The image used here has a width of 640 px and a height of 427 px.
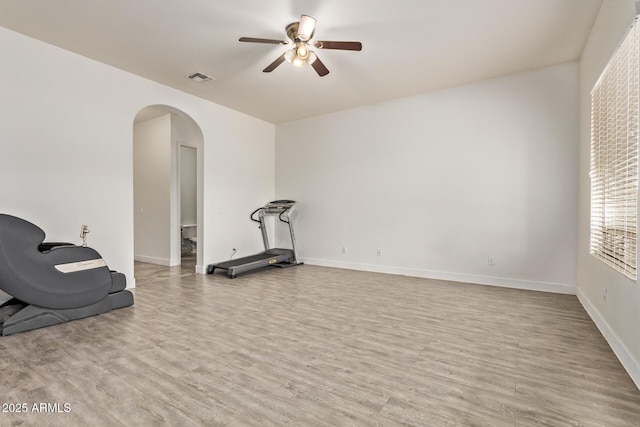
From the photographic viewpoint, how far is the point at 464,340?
263 cm

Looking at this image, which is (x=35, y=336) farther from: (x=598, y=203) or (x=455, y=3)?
(x=598, y=203)

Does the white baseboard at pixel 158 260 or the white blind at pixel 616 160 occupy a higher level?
the white blind at pixel 616 160

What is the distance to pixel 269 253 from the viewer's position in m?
6.18

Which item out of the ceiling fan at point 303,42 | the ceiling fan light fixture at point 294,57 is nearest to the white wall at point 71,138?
the ceiling fan at point 303,42

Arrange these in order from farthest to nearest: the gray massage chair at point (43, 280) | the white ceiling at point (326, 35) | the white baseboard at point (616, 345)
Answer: the white ceiling at point (326, 35), the gray massage chair at point (43, 280), the white baseboard at point (616, 345)

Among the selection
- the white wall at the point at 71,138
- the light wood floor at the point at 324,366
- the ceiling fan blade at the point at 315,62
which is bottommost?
the light wood floor at the point at 324,366

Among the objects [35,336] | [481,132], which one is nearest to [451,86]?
[481,132]

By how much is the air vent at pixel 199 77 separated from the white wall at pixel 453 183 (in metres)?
2.33

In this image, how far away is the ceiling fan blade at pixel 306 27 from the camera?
2.82 m

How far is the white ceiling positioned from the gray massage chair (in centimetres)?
200

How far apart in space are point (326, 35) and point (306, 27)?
50cm

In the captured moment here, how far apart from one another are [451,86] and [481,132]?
835mm

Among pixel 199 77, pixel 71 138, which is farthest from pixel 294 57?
pixel 71 138

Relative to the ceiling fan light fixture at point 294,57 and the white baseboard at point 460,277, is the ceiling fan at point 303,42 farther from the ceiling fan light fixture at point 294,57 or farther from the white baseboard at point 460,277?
the white baseboard at point 460,277
